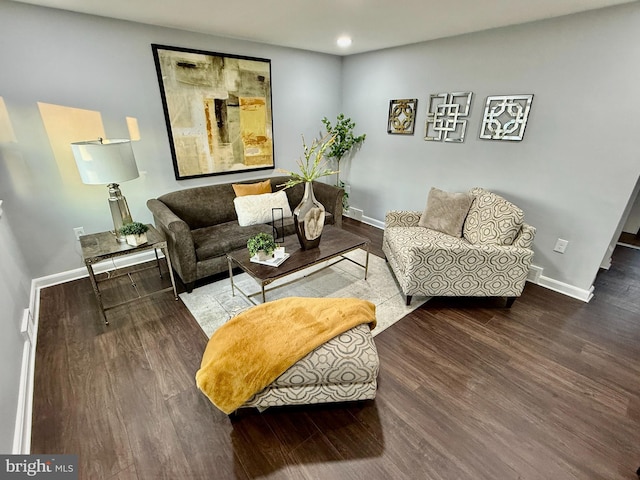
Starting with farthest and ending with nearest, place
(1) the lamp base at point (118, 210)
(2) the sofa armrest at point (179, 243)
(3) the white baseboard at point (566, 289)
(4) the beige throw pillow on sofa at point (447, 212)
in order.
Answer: (4) the beige throw pillow on sofa at point (447, 212) → (3) the white baseboard at point (566, 289) → (2) the sofa armrest at point (179, 243) → (1) the lamp base at point (118, 210)

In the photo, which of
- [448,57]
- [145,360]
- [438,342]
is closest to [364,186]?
[448,57]

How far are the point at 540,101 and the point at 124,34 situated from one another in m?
3.81

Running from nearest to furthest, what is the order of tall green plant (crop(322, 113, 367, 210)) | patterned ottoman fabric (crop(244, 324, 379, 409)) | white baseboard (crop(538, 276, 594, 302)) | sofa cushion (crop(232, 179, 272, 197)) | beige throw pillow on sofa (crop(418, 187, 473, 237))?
patterned ottoman fabric (crop(244, 324, 379, 409)), white baseboard (crop(538, 276, 594, 302)), beige throw pillow on sofa (crop(418, 187, 473, 237)), sofa cushion (crop(232, 179, 272, 197)), tall green plant (crop(322, 113, 367, 210))

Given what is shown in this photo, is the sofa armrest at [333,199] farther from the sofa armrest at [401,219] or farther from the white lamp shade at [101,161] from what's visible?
the white lamp shade at [101,161]

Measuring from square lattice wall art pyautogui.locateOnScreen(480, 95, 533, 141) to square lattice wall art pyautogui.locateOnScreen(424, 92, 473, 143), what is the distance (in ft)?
0.73

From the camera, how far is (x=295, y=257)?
248 cm

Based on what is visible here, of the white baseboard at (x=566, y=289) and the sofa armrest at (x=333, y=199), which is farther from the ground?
the sofa armrest at (x=333, y=199)

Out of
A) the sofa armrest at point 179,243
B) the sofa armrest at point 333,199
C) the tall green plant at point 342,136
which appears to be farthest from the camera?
the tall green plant at point 342,136

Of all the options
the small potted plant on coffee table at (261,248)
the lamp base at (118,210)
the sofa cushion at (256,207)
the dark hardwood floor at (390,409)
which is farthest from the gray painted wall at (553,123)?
the lamp base at (118,210)

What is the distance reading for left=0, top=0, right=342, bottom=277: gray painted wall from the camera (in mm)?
2309

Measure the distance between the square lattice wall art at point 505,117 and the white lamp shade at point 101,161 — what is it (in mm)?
3346

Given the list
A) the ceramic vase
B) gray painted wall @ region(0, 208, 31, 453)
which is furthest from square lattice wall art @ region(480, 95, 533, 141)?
gray painted wall @ region(0, 208, 31, 453)

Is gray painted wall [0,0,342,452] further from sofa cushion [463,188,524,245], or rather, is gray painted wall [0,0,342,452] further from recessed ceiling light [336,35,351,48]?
sofa cushion [463,188,524,245]

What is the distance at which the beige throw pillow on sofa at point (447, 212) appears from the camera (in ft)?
9.55
